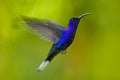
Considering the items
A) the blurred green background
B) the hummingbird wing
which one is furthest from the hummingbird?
the blurred green background

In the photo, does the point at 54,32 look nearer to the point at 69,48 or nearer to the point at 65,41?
the point at 65,41

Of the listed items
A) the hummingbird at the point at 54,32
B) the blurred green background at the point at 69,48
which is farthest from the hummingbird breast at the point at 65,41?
the blurred green background at the point at 69,48

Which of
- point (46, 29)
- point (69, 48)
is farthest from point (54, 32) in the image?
point (69, 48)

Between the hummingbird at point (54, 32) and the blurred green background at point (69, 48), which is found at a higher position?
the hummingbird at point (54, 32)

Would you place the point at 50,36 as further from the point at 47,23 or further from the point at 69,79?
the point at 69,79

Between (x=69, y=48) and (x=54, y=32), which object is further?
(x=69, y=48)

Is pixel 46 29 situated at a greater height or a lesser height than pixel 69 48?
greater

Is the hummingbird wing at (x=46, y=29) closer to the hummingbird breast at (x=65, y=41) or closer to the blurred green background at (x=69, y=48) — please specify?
the hummingbird breast at (x=65, y=41)

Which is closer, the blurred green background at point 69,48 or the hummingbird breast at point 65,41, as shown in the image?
the hummingbird breast at point 65,41

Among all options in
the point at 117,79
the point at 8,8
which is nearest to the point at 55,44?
the point at 8,8
